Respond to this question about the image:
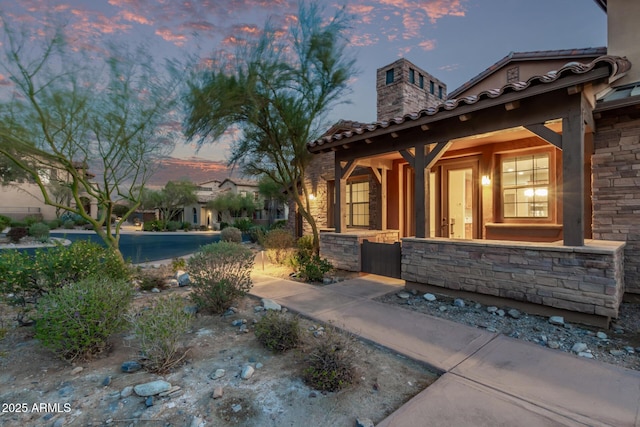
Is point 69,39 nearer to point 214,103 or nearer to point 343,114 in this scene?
point 214,103

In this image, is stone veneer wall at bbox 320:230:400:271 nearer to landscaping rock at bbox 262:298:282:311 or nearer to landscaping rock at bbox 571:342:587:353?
landscaping rock at bbox 262:298:282:311

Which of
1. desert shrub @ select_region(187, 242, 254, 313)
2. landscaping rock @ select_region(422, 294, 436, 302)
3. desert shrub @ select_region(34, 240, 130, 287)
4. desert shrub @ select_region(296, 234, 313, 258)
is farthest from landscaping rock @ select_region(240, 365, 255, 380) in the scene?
desert shrub @ select_region(296, 234, 313, 258)

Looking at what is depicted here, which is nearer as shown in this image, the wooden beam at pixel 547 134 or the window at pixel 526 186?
the wooden beam at pixel 547 134

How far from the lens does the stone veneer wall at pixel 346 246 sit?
6996mm

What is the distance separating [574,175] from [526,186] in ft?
8.51

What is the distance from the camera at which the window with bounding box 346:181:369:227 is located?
9680 mm

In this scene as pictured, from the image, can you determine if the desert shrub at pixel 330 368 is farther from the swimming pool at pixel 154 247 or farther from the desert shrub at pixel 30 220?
the desert shrub at pixel 30 220

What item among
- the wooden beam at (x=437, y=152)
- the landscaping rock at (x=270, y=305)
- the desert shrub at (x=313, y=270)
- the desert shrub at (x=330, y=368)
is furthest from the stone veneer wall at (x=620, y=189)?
the landscaping rock at (x=270, y=305)

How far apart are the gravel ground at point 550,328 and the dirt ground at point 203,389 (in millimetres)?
1688

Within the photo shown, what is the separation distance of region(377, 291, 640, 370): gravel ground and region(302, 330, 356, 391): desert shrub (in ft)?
7.25

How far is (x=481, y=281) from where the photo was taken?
4730 millimetres

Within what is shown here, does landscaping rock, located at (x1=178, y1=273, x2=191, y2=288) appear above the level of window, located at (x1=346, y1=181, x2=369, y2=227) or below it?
below

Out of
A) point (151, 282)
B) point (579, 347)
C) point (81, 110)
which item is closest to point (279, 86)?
point (81, 110)

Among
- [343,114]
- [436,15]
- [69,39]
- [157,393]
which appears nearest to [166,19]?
[69,39]
